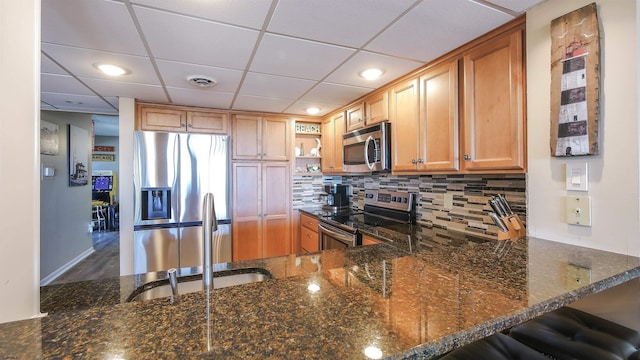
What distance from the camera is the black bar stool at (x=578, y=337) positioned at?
934 mm

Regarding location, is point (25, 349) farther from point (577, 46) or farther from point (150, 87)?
point (150, 87)

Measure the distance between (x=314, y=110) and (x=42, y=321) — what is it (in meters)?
2.94

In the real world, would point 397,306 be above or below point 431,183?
below

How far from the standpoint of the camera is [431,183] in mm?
2309

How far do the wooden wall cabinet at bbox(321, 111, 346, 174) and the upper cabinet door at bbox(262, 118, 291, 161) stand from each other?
47cm

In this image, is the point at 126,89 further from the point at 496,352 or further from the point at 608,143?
the point at 608,143

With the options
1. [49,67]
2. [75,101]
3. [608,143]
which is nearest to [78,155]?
[75,101]

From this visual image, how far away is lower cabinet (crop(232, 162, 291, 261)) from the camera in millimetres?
3215

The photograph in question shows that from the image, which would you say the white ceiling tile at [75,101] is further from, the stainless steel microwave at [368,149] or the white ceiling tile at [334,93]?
the stainless steel microwave at [368,149]

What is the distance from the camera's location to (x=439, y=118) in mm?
1821

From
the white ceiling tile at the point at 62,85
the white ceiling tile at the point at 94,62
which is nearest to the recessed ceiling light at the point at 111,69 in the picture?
the white ceiling tile at the point at 94,62

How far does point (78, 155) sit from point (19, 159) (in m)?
4.49

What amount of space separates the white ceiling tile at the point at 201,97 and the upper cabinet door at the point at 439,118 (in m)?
1.73

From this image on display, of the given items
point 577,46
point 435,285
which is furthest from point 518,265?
point 577,46
